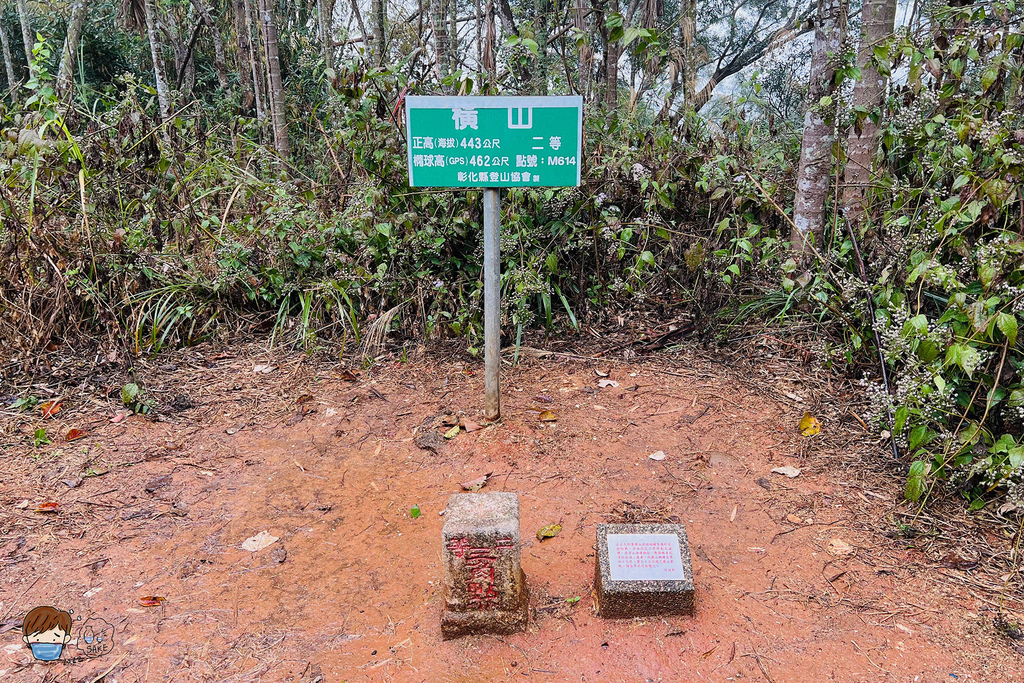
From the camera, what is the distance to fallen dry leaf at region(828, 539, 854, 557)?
2.69 metres

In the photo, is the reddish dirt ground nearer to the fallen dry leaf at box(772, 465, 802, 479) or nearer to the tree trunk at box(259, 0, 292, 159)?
the fallen dry leaf at box(772, 465, 802, 479)

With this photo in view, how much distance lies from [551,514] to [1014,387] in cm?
197

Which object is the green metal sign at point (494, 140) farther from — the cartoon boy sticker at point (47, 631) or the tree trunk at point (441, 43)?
the tree trunk at point (441, 43)

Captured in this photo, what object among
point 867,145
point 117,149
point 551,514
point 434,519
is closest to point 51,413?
point 117,149

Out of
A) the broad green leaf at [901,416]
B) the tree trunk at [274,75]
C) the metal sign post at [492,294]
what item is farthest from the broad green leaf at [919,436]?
the tree trunk at [274,75]

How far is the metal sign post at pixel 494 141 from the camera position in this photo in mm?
3141

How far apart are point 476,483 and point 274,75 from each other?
550 centimetres

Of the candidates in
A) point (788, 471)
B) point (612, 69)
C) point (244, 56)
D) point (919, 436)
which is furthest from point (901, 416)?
point (244, 56)

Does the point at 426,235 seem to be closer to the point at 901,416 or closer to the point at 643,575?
the point at 643,575

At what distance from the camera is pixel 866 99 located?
426 cm

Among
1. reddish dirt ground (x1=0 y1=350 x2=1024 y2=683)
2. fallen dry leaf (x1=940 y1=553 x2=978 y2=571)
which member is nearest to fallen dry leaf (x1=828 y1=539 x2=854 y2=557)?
reddish dirt ground (x1=0 y1=350 x2=1024 y2=683)

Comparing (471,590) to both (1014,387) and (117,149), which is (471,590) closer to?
(1014,387)

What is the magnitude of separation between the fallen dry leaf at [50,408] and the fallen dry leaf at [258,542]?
1790 mm

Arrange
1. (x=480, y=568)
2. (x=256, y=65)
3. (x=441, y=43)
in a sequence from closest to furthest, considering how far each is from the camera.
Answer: (x=480, y=568)
(x=441, y=43)
(x=256, y=65)
